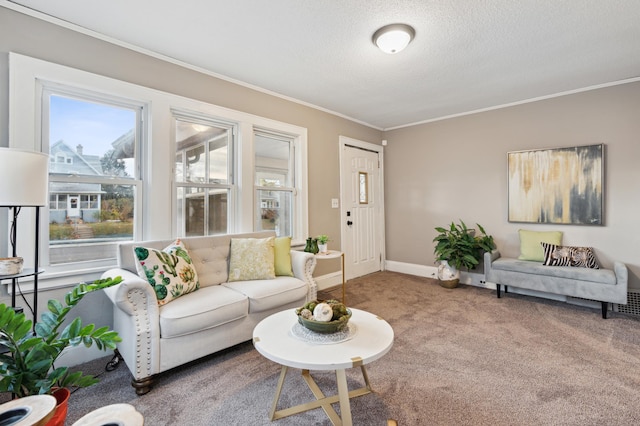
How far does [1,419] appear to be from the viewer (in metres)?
0.84

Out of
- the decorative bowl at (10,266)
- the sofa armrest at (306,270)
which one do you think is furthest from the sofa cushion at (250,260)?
the decorative bowl at (10,266)

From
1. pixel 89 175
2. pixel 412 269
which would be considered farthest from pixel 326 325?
pixel 412 269

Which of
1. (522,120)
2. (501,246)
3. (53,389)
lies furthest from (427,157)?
(53,389)

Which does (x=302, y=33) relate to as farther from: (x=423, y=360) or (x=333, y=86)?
(x=423, y=360)

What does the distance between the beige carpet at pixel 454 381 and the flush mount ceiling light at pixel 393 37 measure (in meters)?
2.45

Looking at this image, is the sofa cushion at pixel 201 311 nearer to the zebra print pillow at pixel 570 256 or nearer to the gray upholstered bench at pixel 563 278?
the gray upholstered bench at pixel 563 278

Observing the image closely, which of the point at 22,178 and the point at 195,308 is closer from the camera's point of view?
the point at 22,178

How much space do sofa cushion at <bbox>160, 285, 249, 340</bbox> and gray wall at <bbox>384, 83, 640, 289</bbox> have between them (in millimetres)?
3411

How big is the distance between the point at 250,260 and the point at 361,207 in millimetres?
2531

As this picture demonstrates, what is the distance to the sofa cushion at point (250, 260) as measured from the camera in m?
2.69

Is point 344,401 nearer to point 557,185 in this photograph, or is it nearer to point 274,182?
point 274,182

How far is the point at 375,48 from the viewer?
2.57m

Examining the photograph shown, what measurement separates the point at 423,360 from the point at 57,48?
11.8 feet

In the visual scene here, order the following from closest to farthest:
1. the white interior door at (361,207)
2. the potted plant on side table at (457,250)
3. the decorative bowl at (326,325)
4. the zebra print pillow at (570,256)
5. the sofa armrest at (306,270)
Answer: the decorative bowl at (326,325), the sofa armrest at (306,270), the zebra print pillow at (570,256), the potted plant on side table at (457,250), the white interior door at (361,207)
